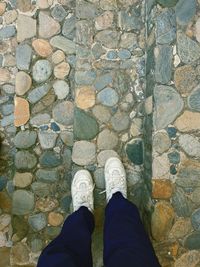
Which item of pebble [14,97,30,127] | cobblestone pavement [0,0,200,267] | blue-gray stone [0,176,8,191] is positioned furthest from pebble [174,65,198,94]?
blue-gray stone [0,176,8,191]

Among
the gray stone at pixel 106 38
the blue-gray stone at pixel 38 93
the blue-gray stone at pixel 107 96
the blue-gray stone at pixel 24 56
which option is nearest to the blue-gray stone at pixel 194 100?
the blue-gray stone at pixel 107 96

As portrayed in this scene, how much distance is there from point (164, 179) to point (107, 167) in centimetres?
26

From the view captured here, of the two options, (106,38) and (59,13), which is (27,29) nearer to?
(59,13)

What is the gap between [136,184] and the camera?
139 cm

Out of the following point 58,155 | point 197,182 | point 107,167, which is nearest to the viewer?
point 197,182

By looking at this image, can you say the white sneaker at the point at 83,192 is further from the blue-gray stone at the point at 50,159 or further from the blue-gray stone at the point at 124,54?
the blue-gray stone at the point at 124,54

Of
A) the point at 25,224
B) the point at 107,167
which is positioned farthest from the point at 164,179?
the point at 25,224

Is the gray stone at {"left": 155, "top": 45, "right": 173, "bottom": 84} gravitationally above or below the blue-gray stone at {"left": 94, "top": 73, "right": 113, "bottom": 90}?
above

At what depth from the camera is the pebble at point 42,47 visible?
1.42 metres

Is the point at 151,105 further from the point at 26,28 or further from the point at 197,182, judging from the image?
the point at 26,28

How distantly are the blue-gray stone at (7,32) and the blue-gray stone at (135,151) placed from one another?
0.83 metres

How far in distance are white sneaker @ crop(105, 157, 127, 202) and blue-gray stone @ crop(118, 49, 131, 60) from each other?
Answer: 1.54 ft

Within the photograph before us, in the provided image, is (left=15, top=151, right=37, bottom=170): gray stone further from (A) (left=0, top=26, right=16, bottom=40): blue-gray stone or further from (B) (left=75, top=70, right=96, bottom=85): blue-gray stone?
(A) (left=0, top=26, right=16, bottom=40): blue-gray stone

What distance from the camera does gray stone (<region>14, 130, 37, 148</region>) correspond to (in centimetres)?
144
